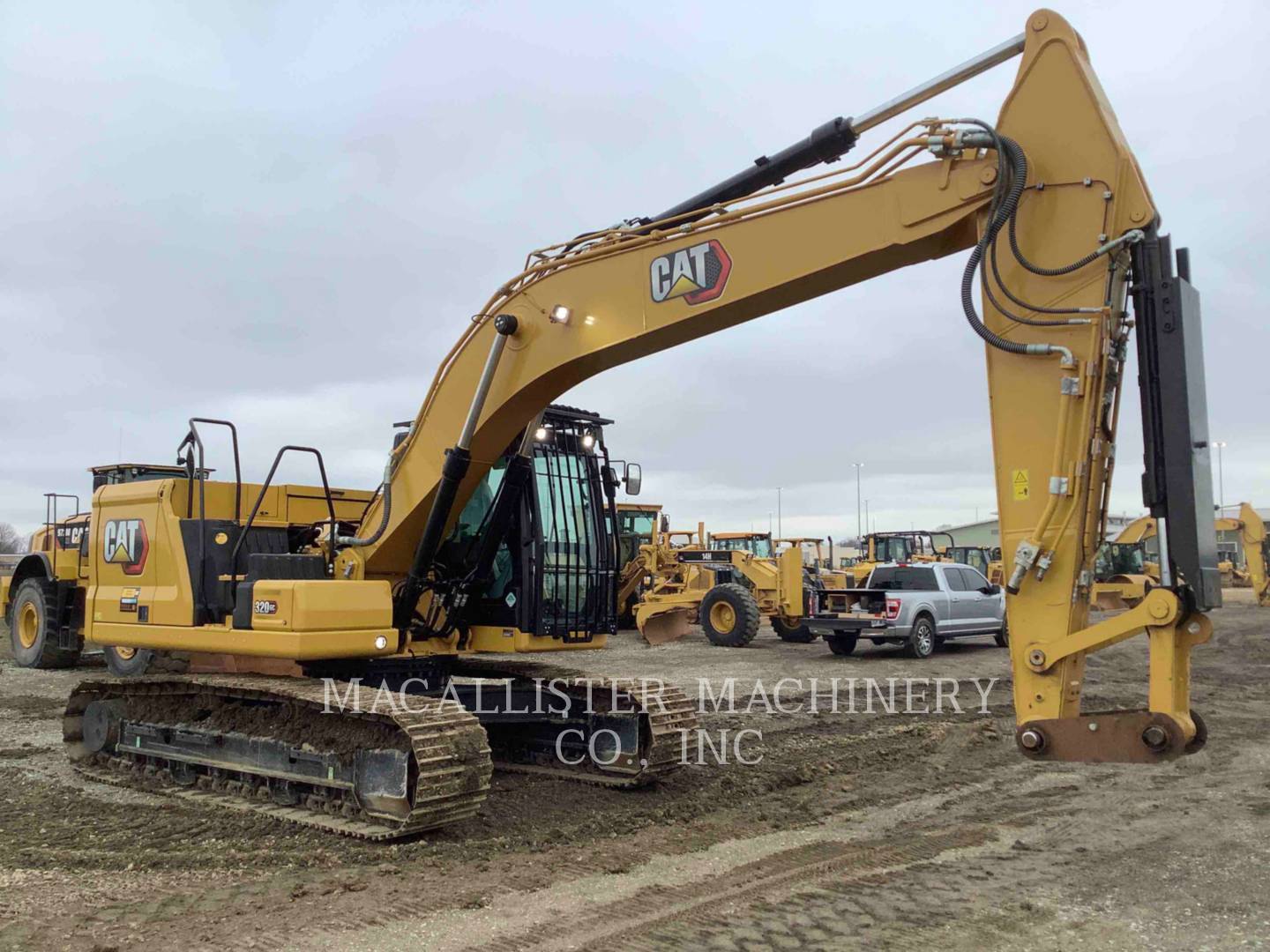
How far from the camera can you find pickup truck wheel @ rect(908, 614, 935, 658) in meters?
17.4

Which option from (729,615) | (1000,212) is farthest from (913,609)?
(1000,212)

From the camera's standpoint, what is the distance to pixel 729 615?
19.5 m

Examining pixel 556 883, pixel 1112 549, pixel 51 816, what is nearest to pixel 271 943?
pixel 556 883

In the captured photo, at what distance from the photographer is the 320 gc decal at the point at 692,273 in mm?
5949

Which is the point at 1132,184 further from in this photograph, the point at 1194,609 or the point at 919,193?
the point at 1194,609

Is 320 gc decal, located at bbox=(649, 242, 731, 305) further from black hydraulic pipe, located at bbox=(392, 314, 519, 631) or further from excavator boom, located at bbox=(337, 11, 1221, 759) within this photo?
black hydraulic pipe, located at bbox=(392, 314, 519, 631)

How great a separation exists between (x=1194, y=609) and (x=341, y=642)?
16.2 feet

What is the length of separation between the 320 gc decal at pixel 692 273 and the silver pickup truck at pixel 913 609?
12195mm

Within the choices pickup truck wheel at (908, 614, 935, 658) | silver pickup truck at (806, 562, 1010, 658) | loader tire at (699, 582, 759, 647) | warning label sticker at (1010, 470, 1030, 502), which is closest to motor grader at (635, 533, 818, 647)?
loader tire at (699, 582, 759, 647)

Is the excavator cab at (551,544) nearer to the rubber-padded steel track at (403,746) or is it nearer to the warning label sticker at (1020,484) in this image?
the rubber-padded steel track at (403,746)

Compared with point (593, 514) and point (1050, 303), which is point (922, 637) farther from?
point (1050, 303)

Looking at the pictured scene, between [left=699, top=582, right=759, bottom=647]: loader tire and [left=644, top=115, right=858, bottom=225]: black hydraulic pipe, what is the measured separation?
1325 cm

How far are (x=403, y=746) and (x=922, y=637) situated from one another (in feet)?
42.8

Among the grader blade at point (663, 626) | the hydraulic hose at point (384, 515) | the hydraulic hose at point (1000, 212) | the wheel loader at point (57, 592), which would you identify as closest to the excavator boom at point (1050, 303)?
the hydraulic hose at point (1000, 212)
